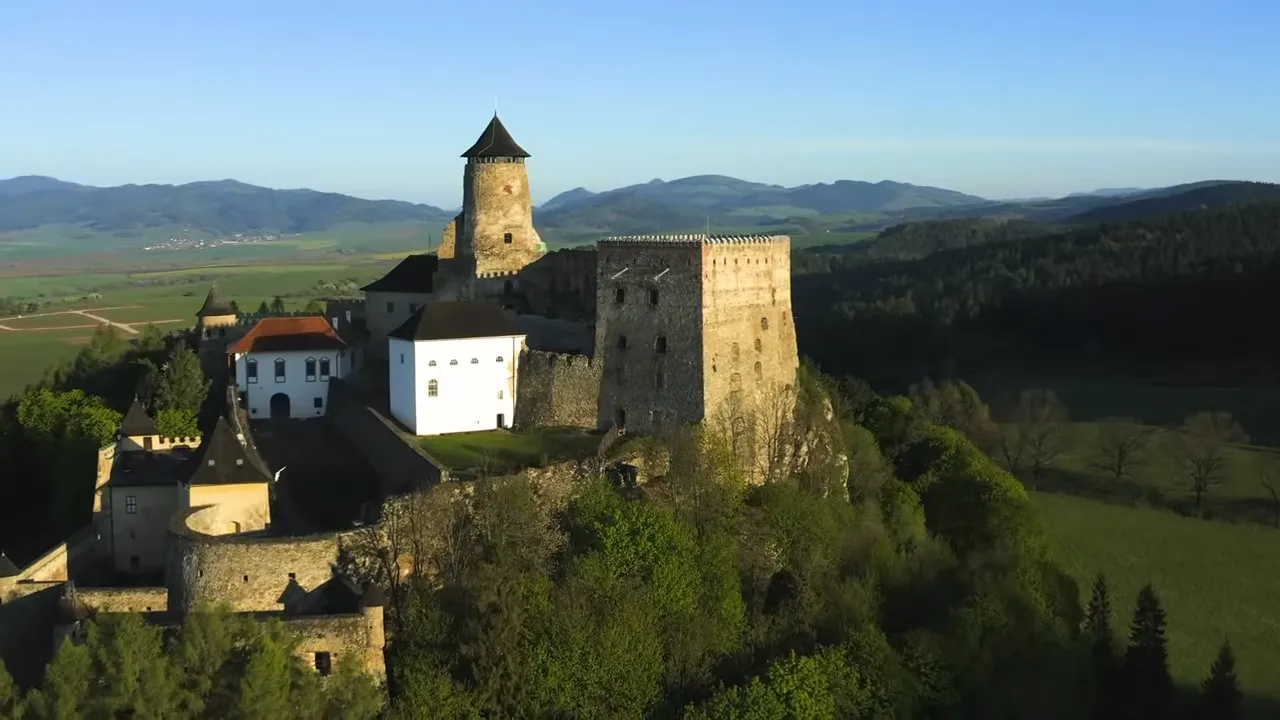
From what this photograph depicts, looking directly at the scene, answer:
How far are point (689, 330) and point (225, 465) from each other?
535 inches

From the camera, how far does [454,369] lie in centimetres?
3822

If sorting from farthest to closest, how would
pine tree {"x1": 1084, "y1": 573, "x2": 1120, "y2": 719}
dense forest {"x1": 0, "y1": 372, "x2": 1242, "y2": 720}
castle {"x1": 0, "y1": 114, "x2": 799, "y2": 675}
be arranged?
pine tree {"x1": 1084, "y1": 573, "x2": 1120, "y2": 719}, castle {"x1": 0, "y1": 114, "x2": 799, "y2": 675}, dense forest {"x1": 0, "y1": 372, "x2": 1242, "y2": 720}

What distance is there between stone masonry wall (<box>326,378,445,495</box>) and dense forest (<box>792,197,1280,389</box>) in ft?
155

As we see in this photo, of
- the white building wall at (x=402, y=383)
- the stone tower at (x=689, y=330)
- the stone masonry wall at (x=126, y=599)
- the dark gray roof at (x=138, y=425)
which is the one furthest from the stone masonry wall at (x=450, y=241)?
the stone masonry wall at (x=126, y=599)

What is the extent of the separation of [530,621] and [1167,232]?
10083 cm

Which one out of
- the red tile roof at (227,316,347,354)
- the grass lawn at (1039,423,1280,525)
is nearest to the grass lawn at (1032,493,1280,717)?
the grass lawn at (1039,423,1280,525)

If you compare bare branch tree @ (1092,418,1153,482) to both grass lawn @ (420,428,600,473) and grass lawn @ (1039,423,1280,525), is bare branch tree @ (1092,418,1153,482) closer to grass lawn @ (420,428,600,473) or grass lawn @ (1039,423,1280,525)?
grass lawn @ (1039,423,1280,525)

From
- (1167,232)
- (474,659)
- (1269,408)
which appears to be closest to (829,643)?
(474,659)

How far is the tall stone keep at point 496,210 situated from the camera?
45.7 metres

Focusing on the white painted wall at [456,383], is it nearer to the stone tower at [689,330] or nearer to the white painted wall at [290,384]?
the stone tower at [689,330]

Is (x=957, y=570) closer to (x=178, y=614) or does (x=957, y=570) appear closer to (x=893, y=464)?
(x=893, y=464)

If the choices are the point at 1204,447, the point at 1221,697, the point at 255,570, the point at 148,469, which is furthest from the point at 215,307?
the point at 1204,447

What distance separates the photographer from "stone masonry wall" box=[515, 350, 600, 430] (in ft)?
126

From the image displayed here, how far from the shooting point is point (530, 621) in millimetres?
28797
